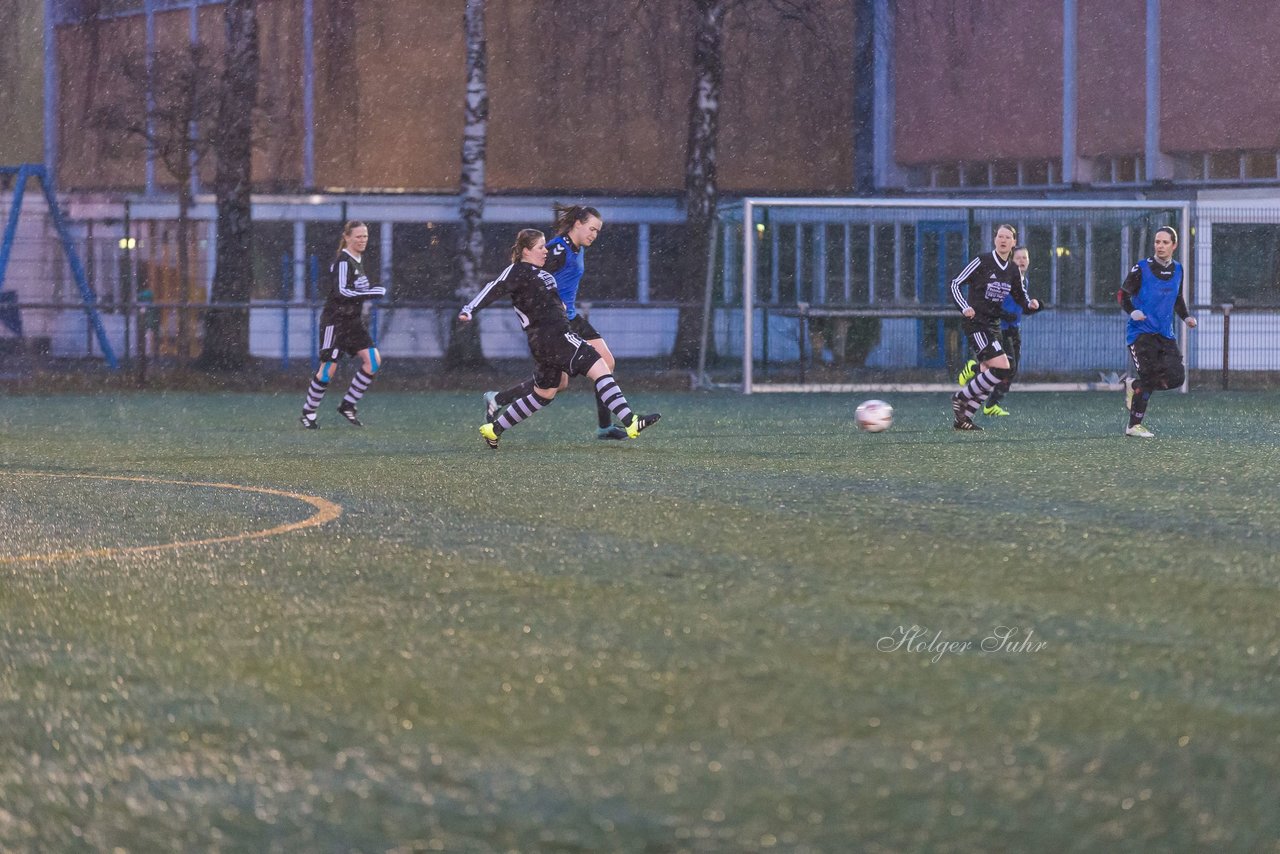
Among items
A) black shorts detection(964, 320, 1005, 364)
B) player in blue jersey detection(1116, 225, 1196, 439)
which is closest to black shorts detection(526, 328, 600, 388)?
black shorts detection(964, 320, 1005, 364)

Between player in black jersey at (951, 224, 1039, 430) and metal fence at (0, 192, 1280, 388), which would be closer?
player in black jersey at (951, 224, 1039, 430)

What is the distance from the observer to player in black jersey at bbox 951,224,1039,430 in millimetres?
15375

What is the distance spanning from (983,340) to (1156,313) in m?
1.69

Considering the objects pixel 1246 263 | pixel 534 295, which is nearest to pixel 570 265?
pixel 534 295

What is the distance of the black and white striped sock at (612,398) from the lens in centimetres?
1290

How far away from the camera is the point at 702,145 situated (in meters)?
28.0

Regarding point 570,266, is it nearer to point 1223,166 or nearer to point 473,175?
point 473,175

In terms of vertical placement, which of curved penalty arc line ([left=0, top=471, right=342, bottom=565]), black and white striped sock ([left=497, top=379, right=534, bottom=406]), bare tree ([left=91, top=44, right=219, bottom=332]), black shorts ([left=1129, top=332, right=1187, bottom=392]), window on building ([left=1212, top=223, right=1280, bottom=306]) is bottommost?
curved penalty arc line ([left=0, top=471, right=342, bottom=565])

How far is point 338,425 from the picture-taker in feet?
54.6

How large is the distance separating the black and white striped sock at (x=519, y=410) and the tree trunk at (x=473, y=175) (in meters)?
12.5

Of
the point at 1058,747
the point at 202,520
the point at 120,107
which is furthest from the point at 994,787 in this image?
the point at 120,107

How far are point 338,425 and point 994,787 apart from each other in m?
13.4

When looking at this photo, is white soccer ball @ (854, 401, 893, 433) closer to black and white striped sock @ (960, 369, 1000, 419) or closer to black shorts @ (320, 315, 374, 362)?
black and white striped sock @ (960, 369, 1000, 419)

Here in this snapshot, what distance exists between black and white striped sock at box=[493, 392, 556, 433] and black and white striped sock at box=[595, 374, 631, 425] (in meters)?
0.38
